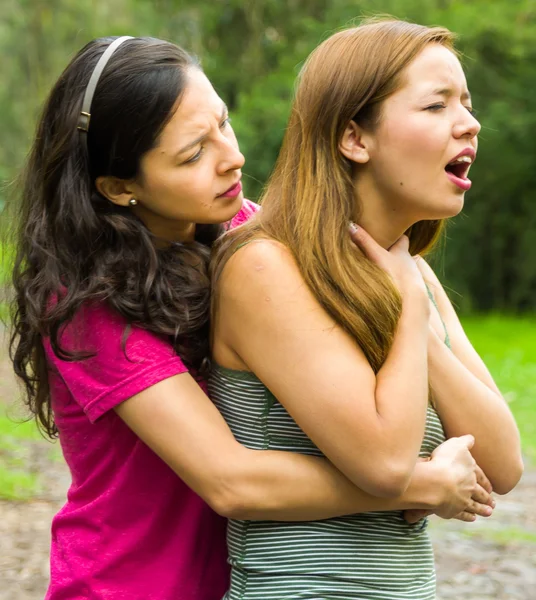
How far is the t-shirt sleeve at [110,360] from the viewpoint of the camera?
7.68ft

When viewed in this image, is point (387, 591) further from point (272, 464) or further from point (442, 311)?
point (442, 311)

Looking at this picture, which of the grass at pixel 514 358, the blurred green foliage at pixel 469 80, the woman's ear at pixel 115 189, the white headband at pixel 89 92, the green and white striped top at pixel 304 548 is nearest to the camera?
the green and white striped top at pixel 304 548

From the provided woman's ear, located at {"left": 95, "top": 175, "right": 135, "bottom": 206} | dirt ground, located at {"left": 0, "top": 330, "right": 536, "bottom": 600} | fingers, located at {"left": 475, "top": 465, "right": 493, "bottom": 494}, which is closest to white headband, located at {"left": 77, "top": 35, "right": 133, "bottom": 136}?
woman's ear, located at {"left": 95, "top": 175, "right": 135, "bottom": 206}

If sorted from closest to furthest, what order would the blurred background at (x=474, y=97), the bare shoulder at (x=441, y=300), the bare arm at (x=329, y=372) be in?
1. the bare arm at (x=329, y=372)
2. the bare shoulder at (x=441, y=300)
3. the blurred background at (x=474, y=97)

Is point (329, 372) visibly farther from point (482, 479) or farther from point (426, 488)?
point (482, 479)

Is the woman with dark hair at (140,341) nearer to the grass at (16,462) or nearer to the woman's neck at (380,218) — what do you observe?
the woman's neck at (380,218)

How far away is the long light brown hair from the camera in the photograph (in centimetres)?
238

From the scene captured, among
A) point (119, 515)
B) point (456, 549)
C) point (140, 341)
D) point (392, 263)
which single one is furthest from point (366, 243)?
point (456, 549)

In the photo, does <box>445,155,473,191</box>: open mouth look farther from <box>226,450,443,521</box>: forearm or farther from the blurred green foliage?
the blurred green foliage

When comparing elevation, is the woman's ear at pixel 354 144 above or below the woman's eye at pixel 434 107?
below

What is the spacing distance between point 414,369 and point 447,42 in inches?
35.2

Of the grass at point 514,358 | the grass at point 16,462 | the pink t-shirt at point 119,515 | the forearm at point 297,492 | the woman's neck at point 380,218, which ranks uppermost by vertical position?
the woman's neck at point 380,218

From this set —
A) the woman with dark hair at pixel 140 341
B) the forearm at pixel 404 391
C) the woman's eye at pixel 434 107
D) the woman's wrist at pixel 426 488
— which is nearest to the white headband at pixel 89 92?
the woman with dark hair at pixel 140 341

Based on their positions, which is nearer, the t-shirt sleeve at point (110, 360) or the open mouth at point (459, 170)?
the t-shirt sleeve at point (110, 360)
